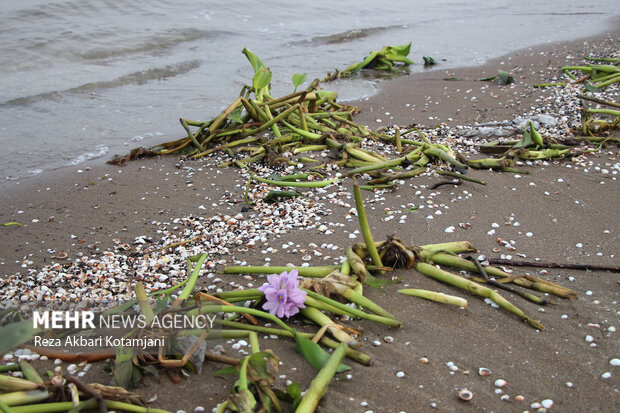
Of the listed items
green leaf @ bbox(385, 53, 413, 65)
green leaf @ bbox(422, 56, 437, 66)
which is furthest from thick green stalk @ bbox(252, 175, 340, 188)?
green leaf @ bbox(422, 56, 437, 66)

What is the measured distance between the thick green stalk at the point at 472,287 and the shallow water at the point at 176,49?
3334 millimetres

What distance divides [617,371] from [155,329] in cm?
146

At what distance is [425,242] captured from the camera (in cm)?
280

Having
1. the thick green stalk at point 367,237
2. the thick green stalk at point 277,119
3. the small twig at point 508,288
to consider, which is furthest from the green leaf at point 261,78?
the small twig at point 508,288

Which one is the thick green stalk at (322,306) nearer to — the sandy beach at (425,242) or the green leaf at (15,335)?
the sandy beach at (425,242)

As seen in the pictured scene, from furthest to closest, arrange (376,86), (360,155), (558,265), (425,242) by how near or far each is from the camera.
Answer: (376,86)
(360,155)
(425,242)
(558,265)

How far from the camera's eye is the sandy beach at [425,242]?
1.72 m

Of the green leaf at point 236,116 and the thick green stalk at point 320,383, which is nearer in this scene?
the thick green stalk at point 320,383

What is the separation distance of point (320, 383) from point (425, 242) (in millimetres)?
1366

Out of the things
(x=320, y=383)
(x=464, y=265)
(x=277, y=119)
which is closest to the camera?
(x=320, y=383)

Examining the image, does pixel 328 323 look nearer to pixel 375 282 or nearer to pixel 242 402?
pixel 375 282

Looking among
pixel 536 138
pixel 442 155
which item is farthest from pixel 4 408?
pixel 536 138

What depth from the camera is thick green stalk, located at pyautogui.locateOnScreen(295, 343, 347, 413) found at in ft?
4.98

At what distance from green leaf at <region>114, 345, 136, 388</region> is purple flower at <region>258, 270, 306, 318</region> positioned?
47 centimetres
